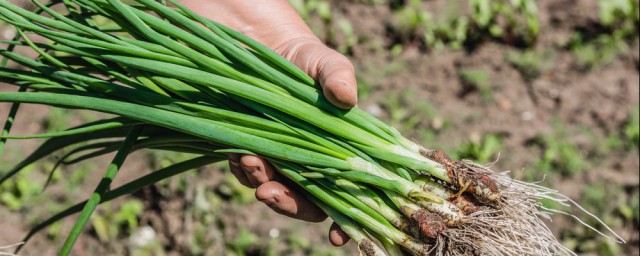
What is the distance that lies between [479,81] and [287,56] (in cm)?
173

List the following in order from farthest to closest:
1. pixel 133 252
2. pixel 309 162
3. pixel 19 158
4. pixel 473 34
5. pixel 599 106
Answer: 1. pixel 473 34
2. pixel 599 106
3. pixel 19 158
4. pixel 133 252
5. pixel 309 162

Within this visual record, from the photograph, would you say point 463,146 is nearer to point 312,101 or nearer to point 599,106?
point 599,106

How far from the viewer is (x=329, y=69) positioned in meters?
1.78

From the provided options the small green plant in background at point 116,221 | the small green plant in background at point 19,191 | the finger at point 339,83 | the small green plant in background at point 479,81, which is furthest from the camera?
the small green plant in background at point 479,81

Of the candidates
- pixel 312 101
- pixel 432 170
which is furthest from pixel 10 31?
pixel 432 170

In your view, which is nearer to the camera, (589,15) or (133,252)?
(133,252)

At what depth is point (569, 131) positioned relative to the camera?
3291mm

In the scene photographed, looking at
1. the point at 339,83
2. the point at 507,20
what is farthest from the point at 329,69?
the point at 507,20

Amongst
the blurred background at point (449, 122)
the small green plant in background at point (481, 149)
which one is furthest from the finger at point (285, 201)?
the small green plant in background at point (481, 149)

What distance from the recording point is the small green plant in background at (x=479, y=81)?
3.50 m

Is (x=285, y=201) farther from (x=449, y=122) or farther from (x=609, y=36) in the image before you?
(x=609, y=36)

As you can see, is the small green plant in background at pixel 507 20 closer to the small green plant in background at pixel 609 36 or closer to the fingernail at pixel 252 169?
the small green plant in background at pixel 609 36

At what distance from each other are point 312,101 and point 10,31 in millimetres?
2823

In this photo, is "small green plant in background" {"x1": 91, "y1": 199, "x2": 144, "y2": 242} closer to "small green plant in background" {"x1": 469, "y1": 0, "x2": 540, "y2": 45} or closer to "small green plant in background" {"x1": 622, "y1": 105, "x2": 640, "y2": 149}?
"small green plant in background" {"x1": 469, "y1": 0, "x2": 540, "y2": 45}
